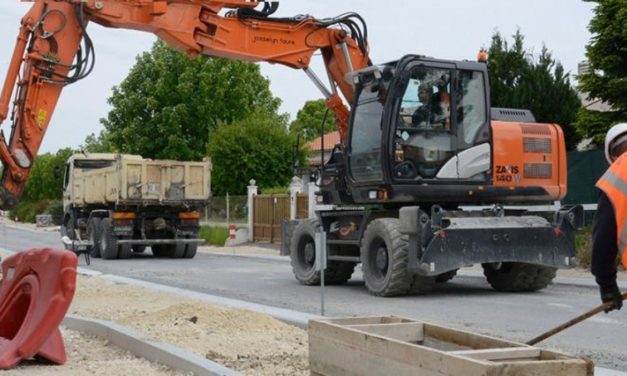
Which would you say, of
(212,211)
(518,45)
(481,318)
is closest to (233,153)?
(212,211)

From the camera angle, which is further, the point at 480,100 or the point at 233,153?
the point at 233,153

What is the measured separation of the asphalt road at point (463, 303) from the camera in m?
10.2

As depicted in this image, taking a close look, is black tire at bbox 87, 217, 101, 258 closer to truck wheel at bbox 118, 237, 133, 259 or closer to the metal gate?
truck wheel at bbox 118, 237, 133, 259

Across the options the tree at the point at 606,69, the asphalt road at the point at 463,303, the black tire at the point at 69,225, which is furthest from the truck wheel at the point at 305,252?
the black tire at the point at 69,225

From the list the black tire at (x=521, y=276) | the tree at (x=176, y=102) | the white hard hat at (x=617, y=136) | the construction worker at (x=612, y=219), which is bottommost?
the black tire at (x=521, y=276)

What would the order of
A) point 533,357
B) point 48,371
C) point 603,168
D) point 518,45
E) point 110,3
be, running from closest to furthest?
1. point 533,357
2. point 48,371
3. point 110,3
4. point 603,168
5. point 518,45

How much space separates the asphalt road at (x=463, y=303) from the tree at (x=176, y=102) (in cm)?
3761

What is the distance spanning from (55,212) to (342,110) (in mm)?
55232

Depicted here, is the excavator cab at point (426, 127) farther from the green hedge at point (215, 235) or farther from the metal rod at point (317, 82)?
the green hedge at point (215, 235)

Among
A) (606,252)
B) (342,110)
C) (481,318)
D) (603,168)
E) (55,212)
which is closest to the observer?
(606,252)

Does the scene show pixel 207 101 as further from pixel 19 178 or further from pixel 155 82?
pixel 19 178

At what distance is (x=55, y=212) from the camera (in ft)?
225

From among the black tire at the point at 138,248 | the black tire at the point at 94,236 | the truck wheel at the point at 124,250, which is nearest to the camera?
the truck wheel at the point at 124,250

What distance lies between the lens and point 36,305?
802cm
